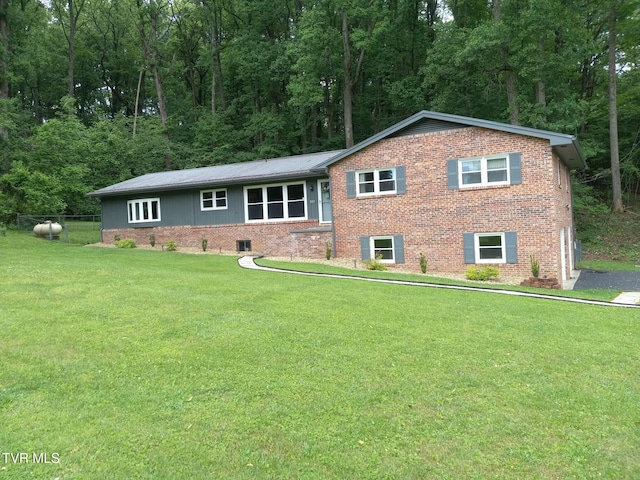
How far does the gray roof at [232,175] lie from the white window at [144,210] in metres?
0.76

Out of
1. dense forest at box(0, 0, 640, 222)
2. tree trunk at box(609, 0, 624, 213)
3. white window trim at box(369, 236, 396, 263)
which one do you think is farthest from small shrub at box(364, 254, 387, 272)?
Answer: tree trunk at box(609, 0, 624, 213)

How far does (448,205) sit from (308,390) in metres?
12.1

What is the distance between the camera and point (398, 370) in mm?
4879

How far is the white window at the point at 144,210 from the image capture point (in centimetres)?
2242

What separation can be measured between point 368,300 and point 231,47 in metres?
35.5

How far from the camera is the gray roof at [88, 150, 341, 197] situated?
18.8 meters

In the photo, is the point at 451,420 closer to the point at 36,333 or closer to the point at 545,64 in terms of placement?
the point at 36,333

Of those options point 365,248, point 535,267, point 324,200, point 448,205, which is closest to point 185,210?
point 324,200

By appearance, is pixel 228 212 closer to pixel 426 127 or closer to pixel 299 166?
pixel 299 166

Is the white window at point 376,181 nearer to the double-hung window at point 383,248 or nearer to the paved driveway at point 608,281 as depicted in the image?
the double-hung window at point 383,248

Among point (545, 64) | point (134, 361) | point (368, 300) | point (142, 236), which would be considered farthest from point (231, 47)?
point (134, 361)

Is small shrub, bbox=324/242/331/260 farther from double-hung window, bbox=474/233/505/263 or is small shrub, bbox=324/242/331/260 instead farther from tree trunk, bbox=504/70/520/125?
tree trunk, bbox=504/70/520/125

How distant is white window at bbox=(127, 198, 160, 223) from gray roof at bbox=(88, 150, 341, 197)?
2.49 feet

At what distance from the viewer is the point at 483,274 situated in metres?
13.9
